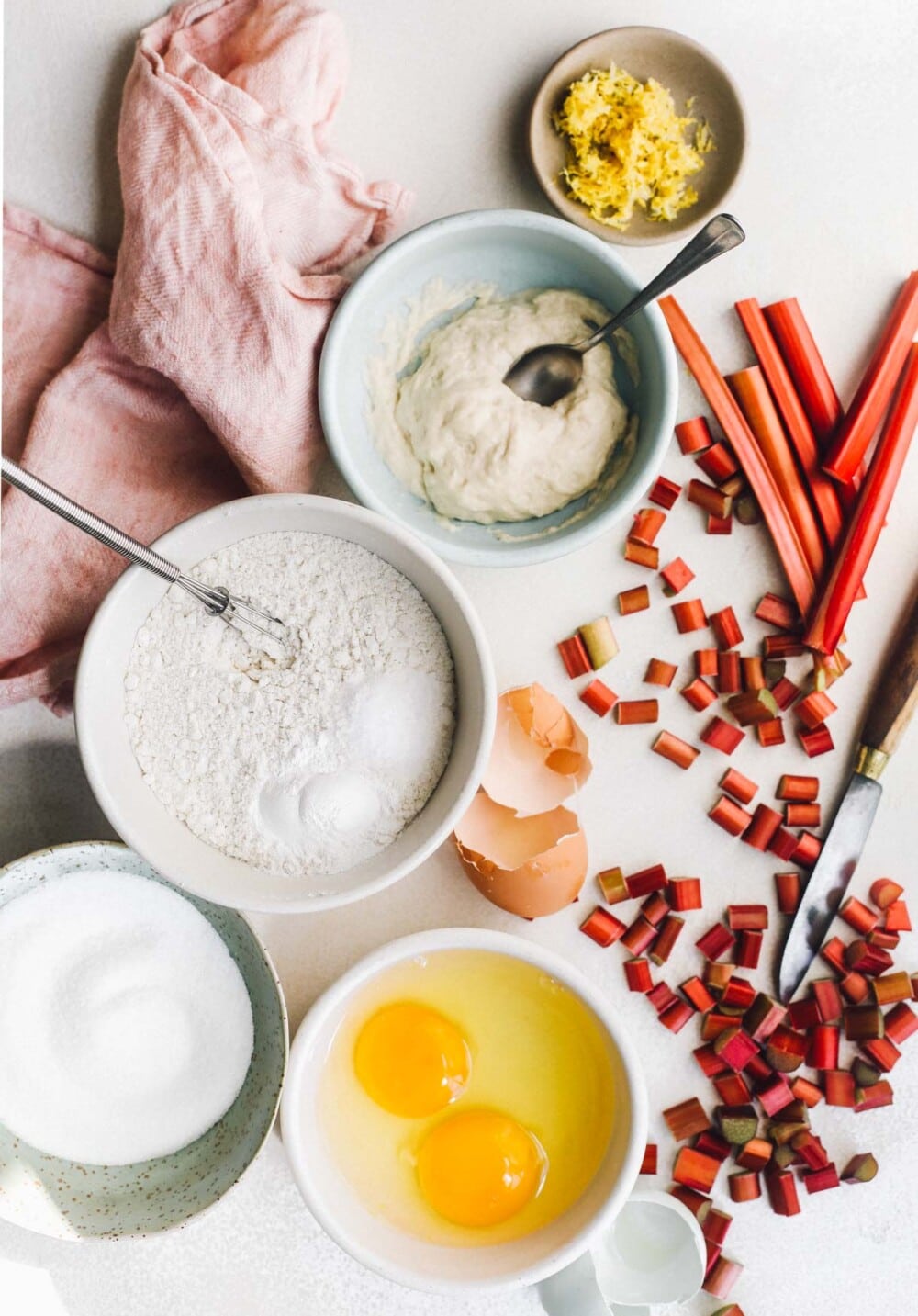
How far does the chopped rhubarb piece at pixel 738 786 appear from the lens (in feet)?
4.15

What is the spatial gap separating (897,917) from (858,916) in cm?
5

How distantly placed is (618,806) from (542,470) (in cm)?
41

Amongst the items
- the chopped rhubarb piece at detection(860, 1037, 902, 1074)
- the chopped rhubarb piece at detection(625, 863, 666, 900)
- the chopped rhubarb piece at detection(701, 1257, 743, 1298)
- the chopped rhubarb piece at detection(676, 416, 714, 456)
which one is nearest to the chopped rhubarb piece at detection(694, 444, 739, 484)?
the chopped rhubarb piece at detection(676, 416, 714, 456)

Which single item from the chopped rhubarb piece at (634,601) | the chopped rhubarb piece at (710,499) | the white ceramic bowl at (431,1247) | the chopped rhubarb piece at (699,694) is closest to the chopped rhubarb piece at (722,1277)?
the white ceramic bowl at (431,1247)

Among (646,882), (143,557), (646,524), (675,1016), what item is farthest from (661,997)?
(143,557)

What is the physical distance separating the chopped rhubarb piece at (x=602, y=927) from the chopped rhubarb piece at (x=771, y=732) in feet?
0.88

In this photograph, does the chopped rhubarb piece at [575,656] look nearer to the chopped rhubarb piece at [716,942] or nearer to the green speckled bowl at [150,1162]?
the chopped rhubarb piece at [716,942]

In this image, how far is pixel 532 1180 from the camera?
1.23 metres

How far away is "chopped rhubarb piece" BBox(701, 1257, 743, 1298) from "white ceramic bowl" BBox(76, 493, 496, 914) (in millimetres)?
690

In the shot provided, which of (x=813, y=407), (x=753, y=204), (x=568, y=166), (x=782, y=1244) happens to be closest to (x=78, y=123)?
(x=568, y=166)

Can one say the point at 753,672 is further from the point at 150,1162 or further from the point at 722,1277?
the point at 150,1162

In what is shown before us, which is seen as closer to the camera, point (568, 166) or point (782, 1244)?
point (568, 166)

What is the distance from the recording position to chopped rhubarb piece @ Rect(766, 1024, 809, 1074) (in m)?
1.28

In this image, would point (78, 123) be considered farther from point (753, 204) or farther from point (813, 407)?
point (813, 407)
